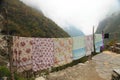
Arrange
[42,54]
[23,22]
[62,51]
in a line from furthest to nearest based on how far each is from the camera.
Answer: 1. [23,22]
2. [62,51]
3. [42,54]

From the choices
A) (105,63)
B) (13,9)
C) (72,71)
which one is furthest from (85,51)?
(13,9)

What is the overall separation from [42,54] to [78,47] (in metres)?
4.95

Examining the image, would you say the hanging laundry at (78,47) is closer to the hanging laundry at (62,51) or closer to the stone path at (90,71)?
the hanging laundry at (62,51)

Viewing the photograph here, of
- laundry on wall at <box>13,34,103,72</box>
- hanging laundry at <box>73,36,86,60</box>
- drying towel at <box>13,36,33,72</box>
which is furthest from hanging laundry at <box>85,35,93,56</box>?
drying towel at <box>13,36,33,72</box>

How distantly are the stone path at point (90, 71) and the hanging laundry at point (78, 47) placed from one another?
970 mm

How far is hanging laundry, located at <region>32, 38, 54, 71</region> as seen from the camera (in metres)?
13.7

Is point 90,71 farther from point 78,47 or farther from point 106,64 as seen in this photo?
point 78,47

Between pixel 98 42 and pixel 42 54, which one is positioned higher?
pixel 98 42

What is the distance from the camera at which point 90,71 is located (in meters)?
15.5

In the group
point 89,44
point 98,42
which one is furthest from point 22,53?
point 98,42

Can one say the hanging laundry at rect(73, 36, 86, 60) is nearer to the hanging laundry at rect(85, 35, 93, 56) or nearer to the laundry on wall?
the laundry on wall

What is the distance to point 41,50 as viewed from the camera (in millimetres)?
14148

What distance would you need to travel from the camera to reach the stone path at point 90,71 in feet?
46.4

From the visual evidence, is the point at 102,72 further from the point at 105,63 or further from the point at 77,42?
the point at 77,42
